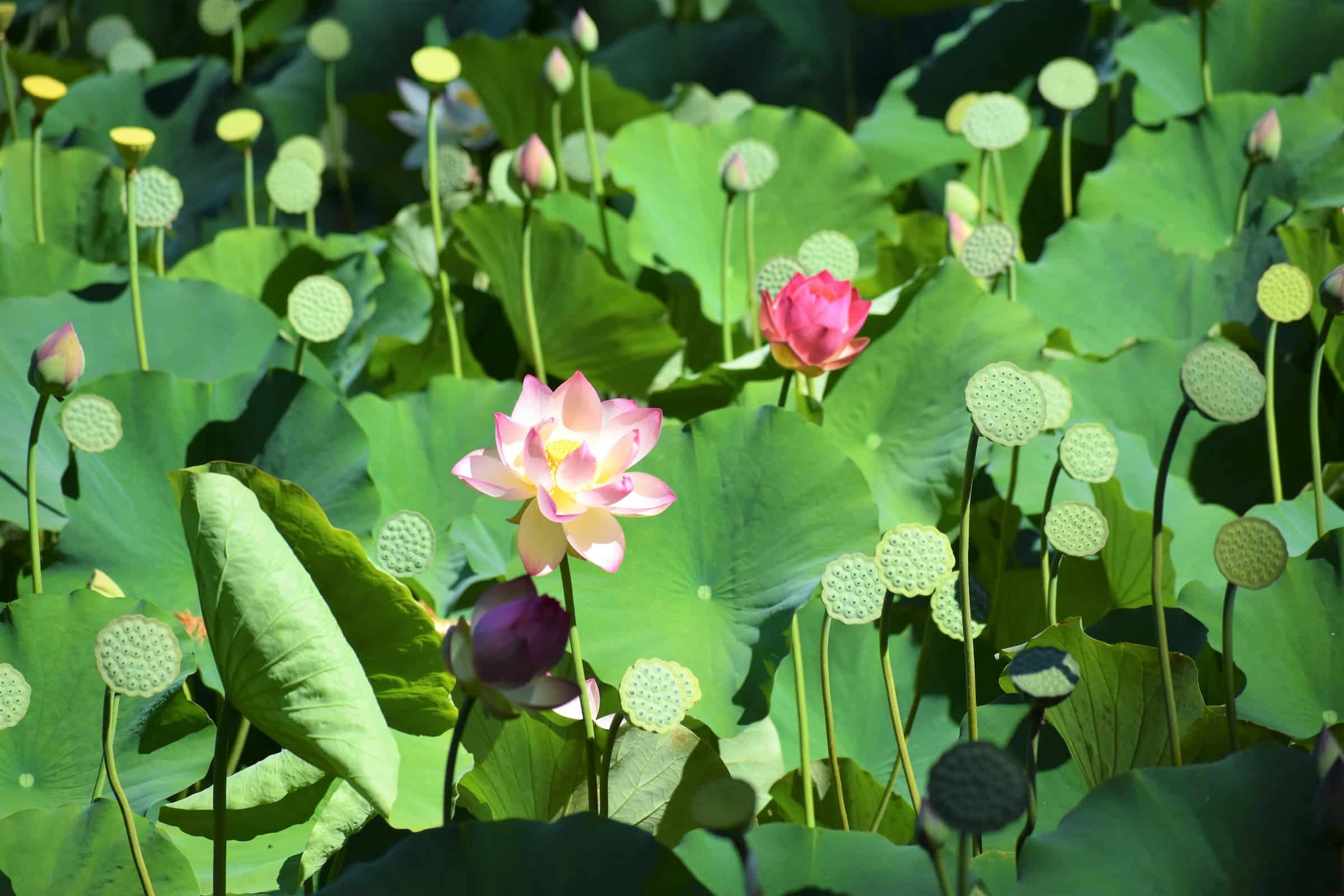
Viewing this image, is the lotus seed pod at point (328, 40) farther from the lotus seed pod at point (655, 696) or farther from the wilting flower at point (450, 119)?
the lotus seed pod at point (655, 696)

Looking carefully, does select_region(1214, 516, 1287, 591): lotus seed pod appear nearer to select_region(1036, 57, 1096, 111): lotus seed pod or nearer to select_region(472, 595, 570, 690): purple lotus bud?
select_region(472, 595, 570, 690): purple lotus bud

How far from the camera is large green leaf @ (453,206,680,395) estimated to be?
1.13 meters

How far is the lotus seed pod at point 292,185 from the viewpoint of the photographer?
1206mm

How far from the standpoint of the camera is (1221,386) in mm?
591

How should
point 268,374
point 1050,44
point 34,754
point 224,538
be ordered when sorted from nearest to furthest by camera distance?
point 224,538 → point 34,754 → point 268,374 → point 1050,44

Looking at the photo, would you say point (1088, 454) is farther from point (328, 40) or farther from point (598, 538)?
point (328, 40)

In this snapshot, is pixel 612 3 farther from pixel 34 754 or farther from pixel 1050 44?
pixel 34 754

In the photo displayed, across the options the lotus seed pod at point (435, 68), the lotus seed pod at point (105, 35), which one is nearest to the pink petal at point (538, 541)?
the lotus seed pod at point (435, 68)

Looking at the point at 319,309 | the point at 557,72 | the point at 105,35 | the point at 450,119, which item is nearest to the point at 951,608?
the point at 319,309

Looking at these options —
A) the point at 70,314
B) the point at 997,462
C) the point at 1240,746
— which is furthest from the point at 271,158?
the point at 1240,746

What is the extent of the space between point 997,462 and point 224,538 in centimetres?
65

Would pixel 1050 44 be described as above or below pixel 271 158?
above

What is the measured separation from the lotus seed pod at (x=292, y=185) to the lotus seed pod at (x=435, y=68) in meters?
0.17

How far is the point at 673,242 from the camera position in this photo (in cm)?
130
